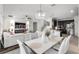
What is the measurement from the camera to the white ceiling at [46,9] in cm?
161

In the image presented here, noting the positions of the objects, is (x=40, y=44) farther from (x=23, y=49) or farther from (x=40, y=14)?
(x=40, y=14)

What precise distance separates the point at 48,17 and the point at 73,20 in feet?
1.58

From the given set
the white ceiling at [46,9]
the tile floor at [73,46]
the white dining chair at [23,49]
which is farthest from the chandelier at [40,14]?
the tile floor at [73,46]

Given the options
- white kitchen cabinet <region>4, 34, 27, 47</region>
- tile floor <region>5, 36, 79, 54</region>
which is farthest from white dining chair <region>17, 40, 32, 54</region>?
tile floor <region>5, 36, 79, 54</region>

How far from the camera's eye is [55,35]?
5.71ft

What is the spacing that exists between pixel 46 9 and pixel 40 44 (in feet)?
2.22

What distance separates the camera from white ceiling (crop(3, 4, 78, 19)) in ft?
5.28

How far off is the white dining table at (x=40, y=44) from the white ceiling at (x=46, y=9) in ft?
1.57

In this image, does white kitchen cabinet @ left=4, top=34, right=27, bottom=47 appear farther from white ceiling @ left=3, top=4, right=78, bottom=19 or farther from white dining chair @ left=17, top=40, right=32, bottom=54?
white ceiling @ left=3, top=4, right=78, bottom=19

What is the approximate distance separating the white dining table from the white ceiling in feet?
1.57

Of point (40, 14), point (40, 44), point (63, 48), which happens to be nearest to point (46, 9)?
point (40, 14)

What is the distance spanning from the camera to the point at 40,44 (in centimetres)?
168

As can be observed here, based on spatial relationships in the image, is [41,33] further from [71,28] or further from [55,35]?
[71,28]
